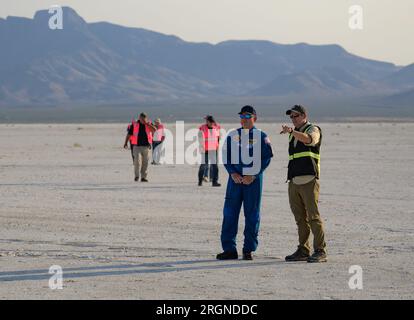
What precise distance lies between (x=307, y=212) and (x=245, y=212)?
748mm

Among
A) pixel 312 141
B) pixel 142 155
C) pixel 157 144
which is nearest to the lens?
pixel 312 141

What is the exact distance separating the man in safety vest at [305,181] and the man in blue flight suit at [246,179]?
0.35 meters

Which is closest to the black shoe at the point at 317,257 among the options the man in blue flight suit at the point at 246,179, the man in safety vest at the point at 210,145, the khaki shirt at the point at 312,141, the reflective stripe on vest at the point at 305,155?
the man in blue flight suit at the point at 246,179

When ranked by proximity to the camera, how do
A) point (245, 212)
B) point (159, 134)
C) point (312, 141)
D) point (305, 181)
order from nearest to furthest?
point (312, 141) < point (305, 181) < point (245, 212) < point (159, 134)

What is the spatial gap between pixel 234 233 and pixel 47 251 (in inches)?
96.8

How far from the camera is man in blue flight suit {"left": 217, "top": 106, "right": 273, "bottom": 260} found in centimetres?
1130

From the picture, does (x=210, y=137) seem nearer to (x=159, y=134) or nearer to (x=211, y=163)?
(x=211, y=163)

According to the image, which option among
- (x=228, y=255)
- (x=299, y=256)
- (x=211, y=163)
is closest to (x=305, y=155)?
(x=299, y=256)

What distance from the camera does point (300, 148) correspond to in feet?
36.7

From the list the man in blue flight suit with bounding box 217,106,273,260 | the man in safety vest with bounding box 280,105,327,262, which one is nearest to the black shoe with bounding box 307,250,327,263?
the man in safety vest with bounding box 280,105,327,262

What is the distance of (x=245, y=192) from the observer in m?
11.4
